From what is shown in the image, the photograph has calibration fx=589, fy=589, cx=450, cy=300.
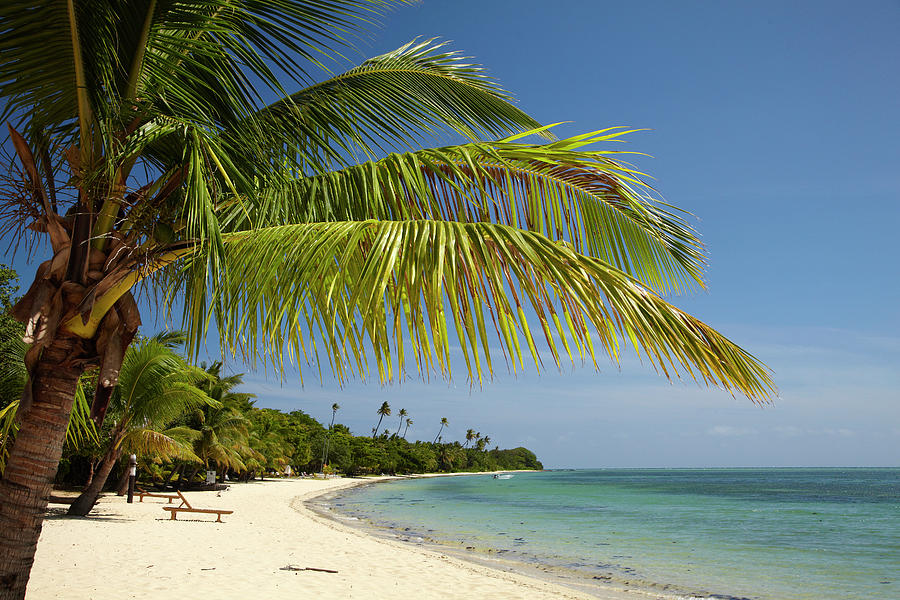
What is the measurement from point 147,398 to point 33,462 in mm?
10415

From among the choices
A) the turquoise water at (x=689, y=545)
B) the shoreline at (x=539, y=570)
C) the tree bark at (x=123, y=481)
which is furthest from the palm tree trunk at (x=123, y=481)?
the shoreline at (x=539, y=570)

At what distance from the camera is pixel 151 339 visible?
38.3 ft

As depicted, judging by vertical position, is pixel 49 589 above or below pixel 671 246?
below

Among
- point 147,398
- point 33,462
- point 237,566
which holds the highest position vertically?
point 147,398

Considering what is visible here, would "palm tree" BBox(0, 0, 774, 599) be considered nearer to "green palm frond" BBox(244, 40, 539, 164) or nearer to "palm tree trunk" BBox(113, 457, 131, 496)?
"green palm frond" BBox(244, 40, 539, 164)

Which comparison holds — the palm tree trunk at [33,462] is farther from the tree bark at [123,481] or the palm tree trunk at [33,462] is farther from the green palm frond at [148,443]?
the tree bark at [123,481]

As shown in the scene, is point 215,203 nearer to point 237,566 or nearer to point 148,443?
point 237,566

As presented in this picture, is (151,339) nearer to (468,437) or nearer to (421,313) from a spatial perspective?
(421,313)

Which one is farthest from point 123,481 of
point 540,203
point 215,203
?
point 540,203

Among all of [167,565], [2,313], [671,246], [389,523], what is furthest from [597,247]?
[389,523]

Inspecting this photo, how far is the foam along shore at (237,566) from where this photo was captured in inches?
295

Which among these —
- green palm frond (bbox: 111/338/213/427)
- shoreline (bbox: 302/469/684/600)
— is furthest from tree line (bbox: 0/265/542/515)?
shoreline (bbox: 302/469/684/600)

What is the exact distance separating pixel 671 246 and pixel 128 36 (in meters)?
2.72

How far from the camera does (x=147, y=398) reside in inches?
485
